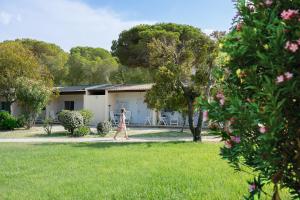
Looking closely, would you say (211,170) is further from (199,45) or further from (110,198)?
(199,45)

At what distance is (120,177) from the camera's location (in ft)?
29.2

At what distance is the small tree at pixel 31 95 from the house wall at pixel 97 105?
7.38m

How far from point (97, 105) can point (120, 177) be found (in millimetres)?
27111

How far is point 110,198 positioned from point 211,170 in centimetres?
312

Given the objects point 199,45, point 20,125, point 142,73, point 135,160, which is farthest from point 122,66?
point 135,160

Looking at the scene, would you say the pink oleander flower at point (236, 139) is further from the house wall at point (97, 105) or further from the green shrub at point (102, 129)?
the house wall at point (97, 105)

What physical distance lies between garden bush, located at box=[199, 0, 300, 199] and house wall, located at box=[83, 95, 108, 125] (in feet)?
105

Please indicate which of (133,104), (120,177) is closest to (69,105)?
(133,104)

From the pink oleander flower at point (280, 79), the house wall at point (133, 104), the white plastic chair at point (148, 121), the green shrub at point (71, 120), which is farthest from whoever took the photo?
the house wall at point (133, 104)

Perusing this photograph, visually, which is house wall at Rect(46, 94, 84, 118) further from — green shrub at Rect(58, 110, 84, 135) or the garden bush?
the garden bush

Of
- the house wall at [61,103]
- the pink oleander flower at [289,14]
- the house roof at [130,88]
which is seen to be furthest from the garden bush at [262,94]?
the house wall at [61,103]

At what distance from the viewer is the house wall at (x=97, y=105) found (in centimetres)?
3541

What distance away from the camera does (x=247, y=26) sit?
3076 millimetres

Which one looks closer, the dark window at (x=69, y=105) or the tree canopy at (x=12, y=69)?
the tree canopy at (x=12, y=69)
